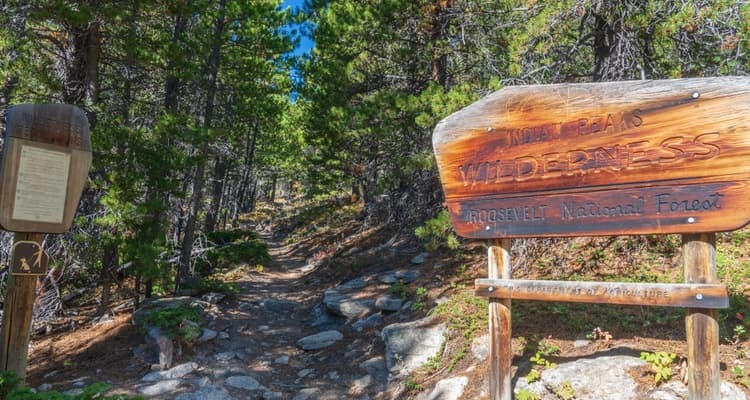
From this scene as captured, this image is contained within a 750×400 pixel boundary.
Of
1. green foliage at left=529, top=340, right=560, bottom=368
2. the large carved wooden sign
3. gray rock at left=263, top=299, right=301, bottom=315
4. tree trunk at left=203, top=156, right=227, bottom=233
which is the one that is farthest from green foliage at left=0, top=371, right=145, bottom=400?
tree trunk at left=203, top=156, right=227, bottom=233

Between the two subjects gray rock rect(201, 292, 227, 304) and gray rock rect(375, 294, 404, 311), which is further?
gray rock rect(201, 292, 227, 304)

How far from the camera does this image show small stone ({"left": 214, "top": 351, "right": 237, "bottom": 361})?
22.5ft

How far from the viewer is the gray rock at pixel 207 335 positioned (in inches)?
287

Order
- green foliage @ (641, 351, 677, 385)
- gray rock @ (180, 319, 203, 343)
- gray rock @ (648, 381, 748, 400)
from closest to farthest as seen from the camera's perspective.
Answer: gray rock @ (648, 381, 748, 400) < green foliage @ (641, 351, 677, 385) < gray rock @ (180, 319, 203, 343)

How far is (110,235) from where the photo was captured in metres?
7.12

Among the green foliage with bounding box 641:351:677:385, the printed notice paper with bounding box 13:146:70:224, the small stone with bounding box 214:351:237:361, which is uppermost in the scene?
the printed notice paper with bounding box 13:146:70:224

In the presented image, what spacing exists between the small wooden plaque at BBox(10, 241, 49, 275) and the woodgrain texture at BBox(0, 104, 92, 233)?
0.16 meters

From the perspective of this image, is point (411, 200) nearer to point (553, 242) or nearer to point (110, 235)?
point (553, 242)

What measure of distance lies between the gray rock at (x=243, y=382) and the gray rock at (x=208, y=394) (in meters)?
0.27

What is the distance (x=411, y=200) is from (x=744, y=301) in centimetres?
690

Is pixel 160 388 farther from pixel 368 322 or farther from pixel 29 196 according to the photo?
pixel 368 322

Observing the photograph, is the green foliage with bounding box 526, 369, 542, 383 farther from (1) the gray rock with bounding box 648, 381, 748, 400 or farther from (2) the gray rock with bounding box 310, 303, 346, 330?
(2) the gray rock with bounding box 310, 303, 346, 330

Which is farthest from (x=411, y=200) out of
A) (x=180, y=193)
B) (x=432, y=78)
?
(x=180, y=193)

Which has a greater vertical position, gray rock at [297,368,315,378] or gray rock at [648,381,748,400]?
gray rock at [648,381,748,400]
